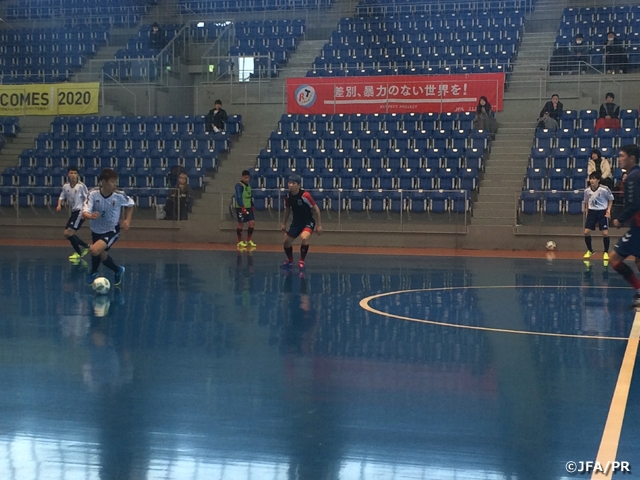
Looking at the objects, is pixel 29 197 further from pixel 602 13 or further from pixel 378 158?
pixel 602 13

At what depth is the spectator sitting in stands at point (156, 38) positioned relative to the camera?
1270 inches

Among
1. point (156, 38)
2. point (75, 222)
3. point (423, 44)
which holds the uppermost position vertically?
point (156, 38)

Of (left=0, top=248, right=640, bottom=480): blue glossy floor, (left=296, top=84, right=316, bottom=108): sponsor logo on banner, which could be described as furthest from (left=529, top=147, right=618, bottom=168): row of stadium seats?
(left=0, top=248, right=640, bottom=480): blue glossy floor

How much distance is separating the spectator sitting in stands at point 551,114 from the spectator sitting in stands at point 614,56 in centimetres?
281

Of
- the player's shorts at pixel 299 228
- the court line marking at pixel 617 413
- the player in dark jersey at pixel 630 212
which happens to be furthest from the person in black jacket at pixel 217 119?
the court line marking at pixel 617 413

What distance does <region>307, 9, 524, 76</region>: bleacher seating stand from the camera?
28516mm

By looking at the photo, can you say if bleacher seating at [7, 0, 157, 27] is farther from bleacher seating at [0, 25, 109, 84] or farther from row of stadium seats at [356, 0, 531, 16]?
row of stadium seats at [356, 0, 531, 16]

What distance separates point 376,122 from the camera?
1037 inches

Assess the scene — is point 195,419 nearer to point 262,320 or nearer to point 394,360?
point 394,360

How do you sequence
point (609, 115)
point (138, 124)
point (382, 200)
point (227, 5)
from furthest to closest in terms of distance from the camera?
1. point (227, 5)
2. point (138, 124)
3. point (609, 115)
4. point (382, 200)

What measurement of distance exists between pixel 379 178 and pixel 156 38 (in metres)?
13.0

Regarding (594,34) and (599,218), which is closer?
(599,218)

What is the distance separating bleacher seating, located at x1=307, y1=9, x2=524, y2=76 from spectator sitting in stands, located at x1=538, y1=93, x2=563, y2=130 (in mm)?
3200

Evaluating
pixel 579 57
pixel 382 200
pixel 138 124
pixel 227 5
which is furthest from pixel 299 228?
pixel 227 5
